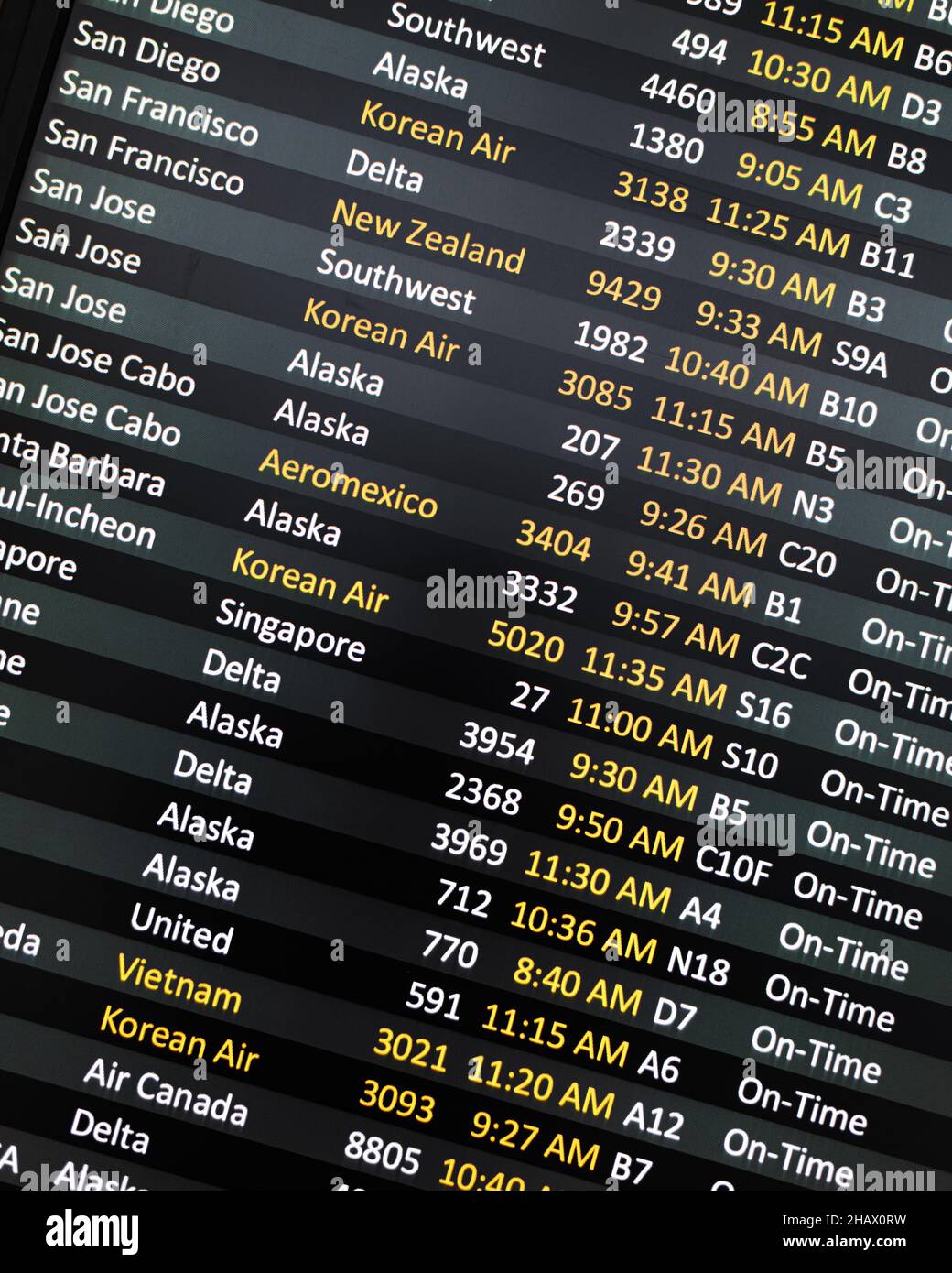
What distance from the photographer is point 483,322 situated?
81.2 inches

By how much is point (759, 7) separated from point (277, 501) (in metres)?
1.46

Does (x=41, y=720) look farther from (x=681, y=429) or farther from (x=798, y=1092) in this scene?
(x=798, y=1092)

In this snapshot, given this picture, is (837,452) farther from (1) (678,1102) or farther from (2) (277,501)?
(1) (678,1102)

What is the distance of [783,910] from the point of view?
6.60 feet

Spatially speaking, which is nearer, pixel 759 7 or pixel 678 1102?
pixel 678 1102

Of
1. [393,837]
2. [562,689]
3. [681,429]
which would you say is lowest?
[393,837]

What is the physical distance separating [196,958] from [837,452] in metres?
1.65

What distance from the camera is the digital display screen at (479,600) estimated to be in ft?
6.46

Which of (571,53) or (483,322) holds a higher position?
(571,53)

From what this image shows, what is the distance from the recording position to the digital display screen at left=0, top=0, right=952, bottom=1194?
1.97 meters

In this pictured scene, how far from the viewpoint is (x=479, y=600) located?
2025mm

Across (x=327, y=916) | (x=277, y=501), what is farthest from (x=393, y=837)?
(x=277, y=501)
